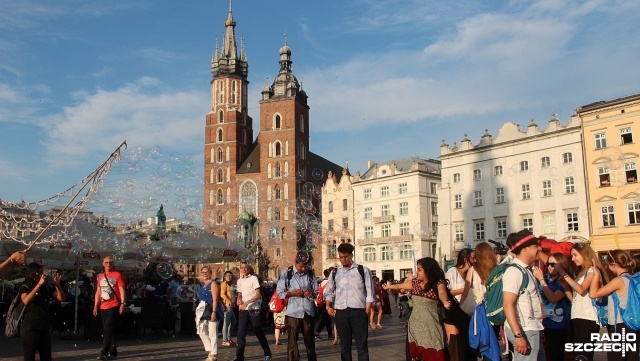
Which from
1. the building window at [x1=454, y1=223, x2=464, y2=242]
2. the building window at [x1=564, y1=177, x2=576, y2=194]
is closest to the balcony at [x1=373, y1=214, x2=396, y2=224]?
the building window at [x1=454, y1=223, x2=464, y2=242]

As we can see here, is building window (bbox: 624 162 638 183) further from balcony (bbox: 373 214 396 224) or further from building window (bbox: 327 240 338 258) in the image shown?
building window (bbox: 327 240 338 258)

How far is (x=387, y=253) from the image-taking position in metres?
60.2

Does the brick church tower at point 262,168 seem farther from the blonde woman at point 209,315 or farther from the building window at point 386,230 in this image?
the blonde woman at point 209,315

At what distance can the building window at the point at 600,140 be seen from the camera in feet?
137

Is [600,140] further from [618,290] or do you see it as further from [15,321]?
[15,321]

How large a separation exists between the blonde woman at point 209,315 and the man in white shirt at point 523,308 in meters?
7.10

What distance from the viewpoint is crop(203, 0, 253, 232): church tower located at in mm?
85375

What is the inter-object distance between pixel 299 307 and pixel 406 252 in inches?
1961

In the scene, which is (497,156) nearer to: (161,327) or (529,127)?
(529,127)

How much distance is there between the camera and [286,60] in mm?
89375

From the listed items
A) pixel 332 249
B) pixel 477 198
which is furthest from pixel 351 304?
→ pixel 332 249

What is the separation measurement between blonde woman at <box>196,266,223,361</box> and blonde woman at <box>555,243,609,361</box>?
6587 mm

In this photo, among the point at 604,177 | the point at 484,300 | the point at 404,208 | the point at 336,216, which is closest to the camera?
the point at 484,300

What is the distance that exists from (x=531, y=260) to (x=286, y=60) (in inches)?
3386
